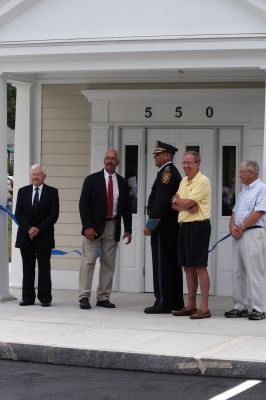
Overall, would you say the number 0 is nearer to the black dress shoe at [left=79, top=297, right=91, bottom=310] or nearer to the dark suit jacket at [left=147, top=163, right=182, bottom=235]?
the dark suit jacket at [left=147, top=163, right=182, bottom=235]

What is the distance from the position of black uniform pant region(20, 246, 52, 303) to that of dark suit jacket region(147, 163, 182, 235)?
4.66 ft

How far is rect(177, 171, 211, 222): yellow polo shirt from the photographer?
35.0ft

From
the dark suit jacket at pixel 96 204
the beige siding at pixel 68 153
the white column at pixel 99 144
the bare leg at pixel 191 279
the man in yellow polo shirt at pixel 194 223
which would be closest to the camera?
the man in yellow polo shirt at pixel 194 223

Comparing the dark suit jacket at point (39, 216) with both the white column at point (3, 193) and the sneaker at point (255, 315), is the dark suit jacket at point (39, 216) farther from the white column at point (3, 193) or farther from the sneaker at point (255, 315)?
the sneaker at point (255, 315)

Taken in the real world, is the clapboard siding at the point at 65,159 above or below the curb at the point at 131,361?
above

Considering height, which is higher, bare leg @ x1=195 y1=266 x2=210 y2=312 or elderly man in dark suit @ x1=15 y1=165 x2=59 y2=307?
elderly man in dark suit @ x1=15 y1=165 x2=59 y2=307

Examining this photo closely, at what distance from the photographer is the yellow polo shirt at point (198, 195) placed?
10672 millimetres

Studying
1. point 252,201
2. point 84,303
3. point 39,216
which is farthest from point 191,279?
point 39,216

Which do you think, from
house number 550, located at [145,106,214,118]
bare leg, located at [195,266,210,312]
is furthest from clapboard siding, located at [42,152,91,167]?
bare leg, located at [195,266,210,312]

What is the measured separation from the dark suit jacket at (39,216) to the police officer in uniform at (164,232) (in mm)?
1186

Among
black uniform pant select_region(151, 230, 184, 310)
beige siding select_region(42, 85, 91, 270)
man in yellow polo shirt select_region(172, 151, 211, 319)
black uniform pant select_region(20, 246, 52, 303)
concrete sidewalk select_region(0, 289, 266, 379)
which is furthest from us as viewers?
beige siding select_region(42, 85, 91, 270)

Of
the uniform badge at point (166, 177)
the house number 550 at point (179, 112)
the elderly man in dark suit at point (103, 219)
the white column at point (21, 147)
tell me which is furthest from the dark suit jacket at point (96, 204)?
the white column at point (21, 147)

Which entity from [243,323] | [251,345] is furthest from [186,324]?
[251,345]

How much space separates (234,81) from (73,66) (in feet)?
7.43
